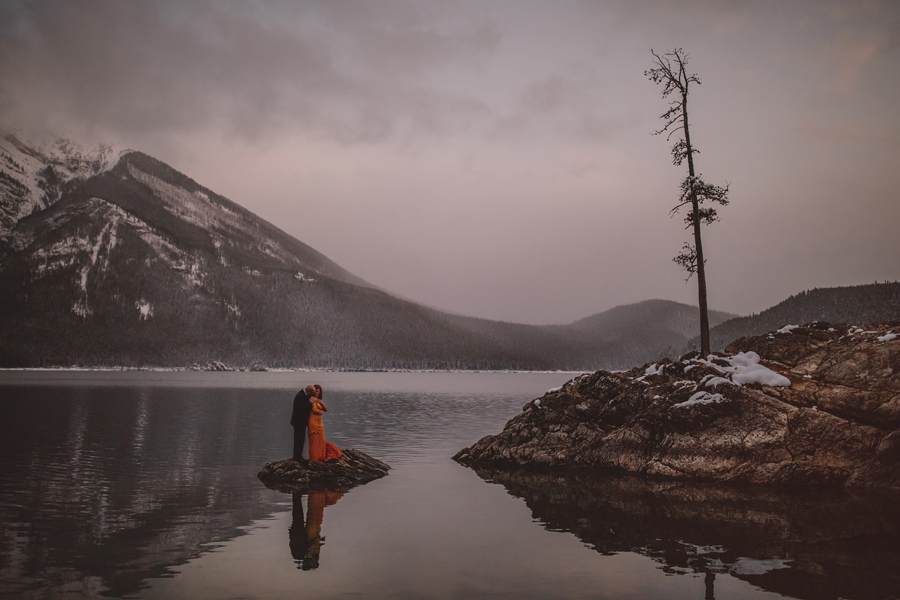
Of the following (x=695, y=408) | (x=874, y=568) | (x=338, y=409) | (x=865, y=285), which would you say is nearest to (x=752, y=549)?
(x=874, y=568)

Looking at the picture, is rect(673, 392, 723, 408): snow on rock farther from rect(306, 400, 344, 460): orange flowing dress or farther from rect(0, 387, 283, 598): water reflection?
rect(0, 387, 283, 598): water reflection

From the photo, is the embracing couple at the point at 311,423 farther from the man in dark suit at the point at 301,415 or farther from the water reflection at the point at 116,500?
the water reflection at the point at 116,500

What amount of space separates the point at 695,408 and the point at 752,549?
10828mm

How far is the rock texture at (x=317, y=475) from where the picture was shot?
22.2m

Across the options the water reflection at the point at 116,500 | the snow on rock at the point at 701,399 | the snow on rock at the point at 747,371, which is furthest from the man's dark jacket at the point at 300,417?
the snow on rock at the point at 747,371

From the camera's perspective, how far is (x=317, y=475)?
2300 cm

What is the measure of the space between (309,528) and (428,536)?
3.16m

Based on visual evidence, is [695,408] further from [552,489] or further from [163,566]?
[163,566]

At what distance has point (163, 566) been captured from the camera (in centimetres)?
1240

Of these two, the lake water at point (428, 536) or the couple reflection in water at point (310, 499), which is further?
the couple reflection in water at point (310, 499)

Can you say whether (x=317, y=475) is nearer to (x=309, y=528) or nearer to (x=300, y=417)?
(x=300, y=417)

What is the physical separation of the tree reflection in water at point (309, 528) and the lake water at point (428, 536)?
0.32 feet

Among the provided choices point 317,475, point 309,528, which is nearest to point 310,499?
point 317,475

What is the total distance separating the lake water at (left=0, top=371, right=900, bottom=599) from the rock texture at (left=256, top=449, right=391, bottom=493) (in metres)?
0.78
